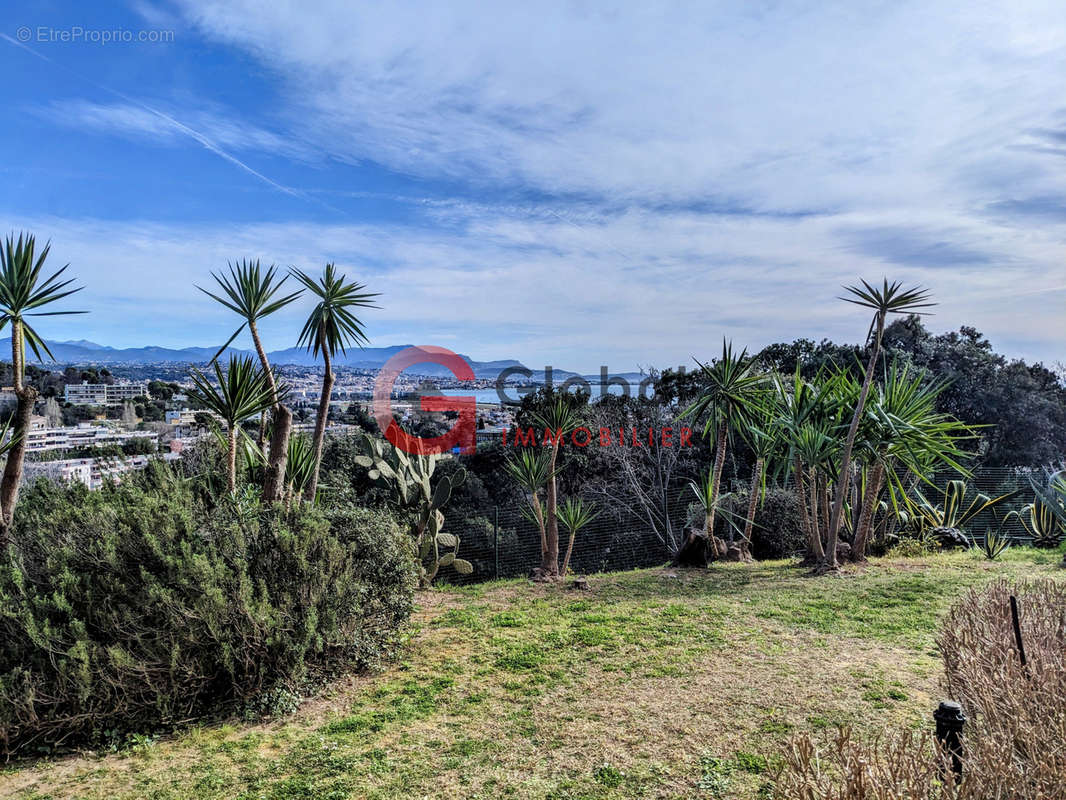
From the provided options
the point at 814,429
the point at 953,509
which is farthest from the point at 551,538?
the point at 953,509

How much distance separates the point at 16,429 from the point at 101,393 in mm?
12951

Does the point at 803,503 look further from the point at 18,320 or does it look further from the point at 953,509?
the point at 18,320

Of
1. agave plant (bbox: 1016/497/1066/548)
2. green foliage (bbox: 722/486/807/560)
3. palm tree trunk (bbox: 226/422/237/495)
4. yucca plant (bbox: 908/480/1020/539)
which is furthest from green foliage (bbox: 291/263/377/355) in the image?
agave plant (bbox: 1016/497/1066/548)

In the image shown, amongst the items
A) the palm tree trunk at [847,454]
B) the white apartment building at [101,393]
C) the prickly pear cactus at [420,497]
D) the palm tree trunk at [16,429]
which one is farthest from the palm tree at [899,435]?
the white apartment building at [101,393]

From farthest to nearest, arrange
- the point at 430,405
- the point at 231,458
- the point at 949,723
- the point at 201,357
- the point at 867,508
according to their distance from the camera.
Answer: the point at 430,405 < the point at 201,357 < the point at 867,508 < the point at 231,458 < the point at 949,723

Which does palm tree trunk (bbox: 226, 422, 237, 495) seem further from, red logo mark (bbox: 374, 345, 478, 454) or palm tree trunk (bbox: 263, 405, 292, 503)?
red logo mark (bbox: 374, 345, 478, 454)

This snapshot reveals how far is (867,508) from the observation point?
300 inches

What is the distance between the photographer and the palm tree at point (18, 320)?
5.29 metres

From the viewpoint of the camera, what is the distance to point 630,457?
14.2m

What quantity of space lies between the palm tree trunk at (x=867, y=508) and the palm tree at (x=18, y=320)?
861 centimetres

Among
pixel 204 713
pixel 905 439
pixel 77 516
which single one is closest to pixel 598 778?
pixel 204 713

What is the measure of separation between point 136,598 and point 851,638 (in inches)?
202

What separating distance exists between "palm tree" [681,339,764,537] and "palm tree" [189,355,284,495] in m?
5.06

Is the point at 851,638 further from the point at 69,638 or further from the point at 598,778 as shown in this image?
the point at 69,638
